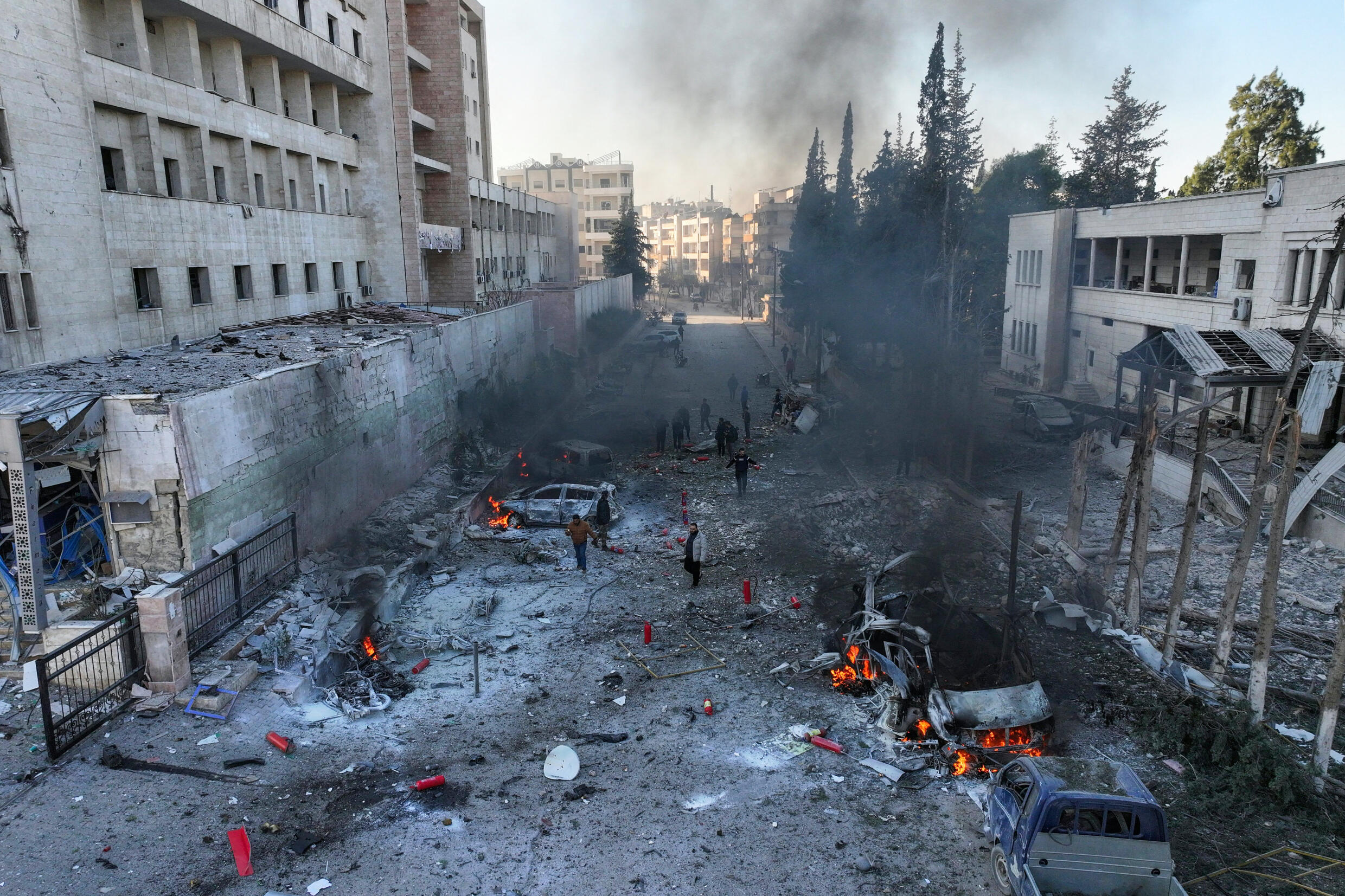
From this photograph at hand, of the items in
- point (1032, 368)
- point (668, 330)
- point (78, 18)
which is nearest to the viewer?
point (78, 18)

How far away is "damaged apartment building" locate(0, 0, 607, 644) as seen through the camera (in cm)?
1058

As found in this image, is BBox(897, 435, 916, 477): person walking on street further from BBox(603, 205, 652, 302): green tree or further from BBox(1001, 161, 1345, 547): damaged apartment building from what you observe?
BBox(603, 205, 652, 302): green tree

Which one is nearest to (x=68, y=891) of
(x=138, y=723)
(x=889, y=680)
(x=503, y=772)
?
(x=138, y=723)

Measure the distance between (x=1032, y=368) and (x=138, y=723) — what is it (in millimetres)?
34830

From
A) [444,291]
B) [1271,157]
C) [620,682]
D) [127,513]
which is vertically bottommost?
[620,682]

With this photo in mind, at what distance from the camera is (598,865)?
24.2 feet

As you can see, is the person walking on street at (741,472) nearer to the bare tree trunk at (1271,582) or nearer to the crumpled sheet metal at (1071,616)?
the crumpled sheet metal at (1071,616)

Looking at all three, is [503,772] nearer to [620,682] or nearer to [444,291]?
[620,682]

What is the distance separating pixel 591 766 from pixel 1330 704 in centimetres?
746

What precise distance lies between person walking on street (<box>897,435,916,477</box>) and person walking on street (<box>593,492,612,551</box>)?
28.0ft

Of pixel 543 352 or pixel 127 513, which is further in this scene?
pixel 543 352

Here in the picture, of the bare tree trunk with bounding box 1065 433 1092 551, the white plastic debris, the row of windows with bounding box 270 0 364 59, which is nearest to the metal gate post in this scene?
the white plastic debris

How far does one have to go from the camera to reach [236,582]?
11.3 m

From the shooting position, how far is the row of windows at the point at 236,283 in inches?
714
